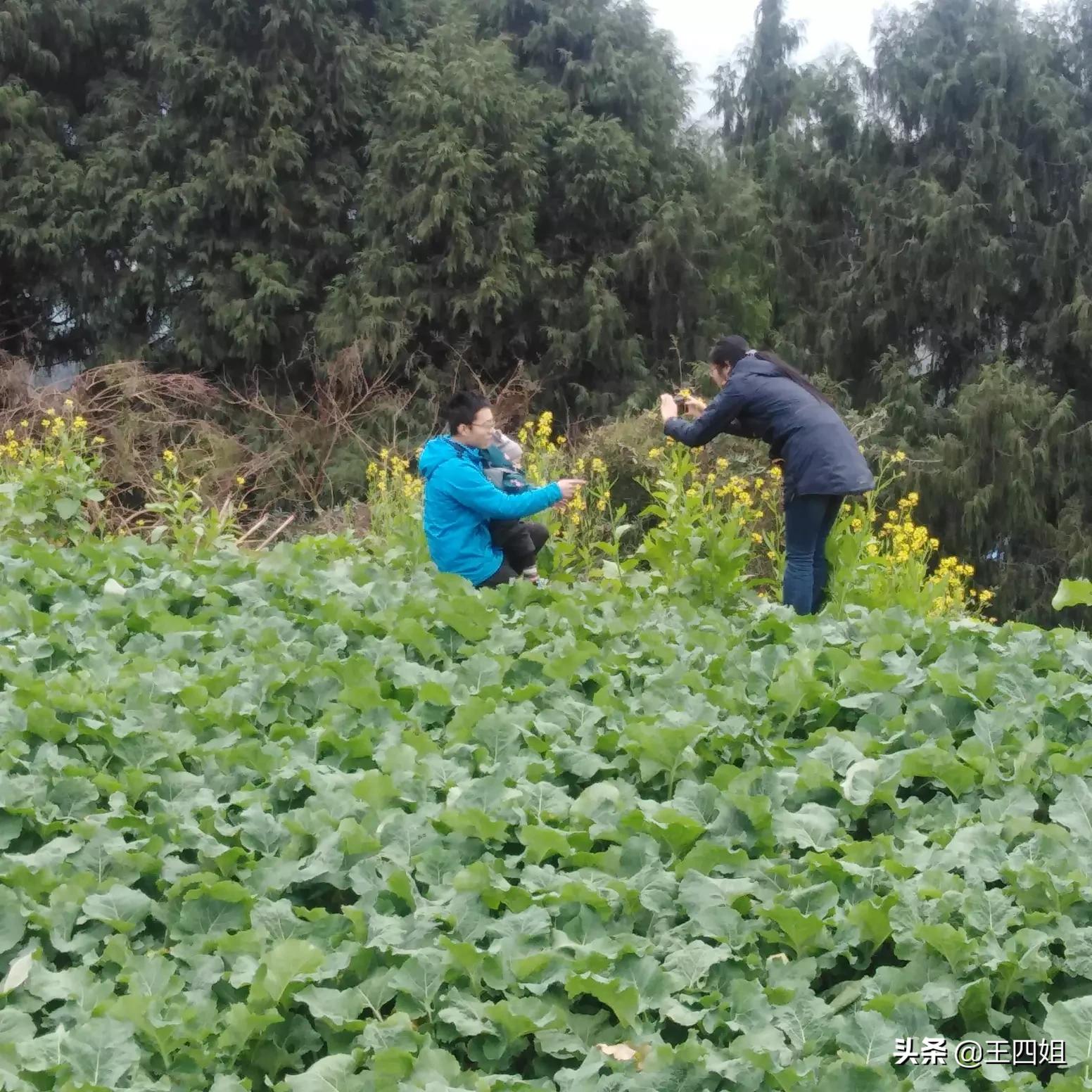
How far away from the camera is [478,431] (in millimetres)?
5352

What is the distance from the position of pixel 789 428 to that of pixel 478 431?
131 cm

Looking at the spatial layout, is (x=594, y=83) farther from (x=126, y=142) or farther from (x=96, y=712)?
(x=96, y=712)

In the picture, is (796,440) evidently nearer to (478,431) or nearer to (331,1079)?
(478,431)

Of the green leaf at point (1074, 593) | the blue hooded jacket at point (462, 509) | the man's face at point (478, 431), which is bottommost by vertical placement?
the green leaf at point (1074, 593)

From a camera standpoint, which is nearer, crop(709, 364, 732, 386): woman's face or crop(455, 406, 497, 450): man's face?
crop(455, 406, 497, 450): man's face

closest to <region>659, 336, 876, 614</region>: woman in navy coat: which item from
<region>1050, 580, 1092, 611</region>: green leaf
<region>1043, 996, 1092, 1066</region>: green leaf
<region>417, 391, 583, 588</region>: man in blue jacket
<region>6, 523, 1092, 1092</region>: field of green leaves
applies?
<region>417, 391, 583, 588</region>: man in blue jacket

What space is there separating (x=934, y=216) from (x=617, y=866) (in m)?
18.2

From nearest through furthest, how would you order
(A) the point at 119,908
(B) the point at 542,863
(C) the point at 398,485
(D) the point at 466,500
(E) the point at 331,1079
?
(E) the point at 331,1079, (A) the point at 119,908, (B) the point at 542,863, (D) the point at 466,500, (C) the point at 398,485

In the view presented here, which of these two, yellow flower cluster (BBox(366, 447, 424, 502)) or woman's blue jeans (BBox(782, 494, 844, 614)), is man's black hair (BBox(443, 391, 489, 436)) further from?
yellow flower cluster (BBox(366, 447, 424, 502))

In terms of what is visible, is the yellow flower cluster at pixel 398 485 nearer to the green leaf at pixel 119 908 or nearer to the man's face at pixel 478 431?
the man's face at pixel 478 431

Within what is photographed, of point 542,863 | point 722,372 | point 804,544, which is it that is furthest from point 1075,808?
point 722,372

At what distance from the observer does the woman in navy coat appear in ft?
17.5

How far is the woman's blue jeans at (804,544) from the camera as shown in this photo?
17.7 feet

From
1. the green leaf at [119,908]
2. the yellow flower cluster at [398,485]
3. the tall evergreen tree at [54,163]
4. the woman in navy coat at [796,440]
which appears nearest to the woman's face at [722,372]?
the woman in navy coat at [796,440]
